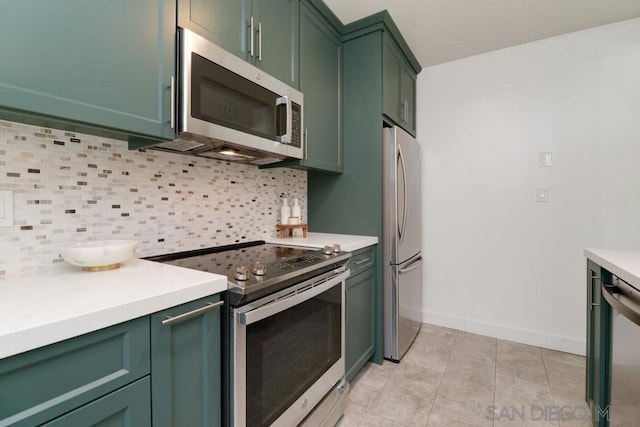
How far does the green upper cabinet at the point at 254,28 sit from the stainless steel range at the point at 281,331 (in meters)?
0.95

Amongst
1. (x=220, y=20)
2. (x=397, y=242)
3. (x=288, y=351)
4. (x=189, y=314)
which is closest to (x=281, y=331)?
(x=288, y=351)

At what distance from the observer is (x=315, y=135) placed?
6.35 feet

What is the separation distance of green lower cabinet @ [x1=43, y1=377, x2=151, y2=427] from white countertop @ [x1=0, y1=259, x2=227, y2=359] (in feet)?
0.57

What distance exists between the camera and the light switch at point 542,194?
239cm

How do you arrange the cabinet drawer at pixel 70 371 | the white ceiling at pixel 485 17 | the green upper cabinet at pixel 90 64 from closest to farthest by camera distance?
the cabinet drawer at pixel 70 371, the green upper cabinet at pixel 90 64, the white ceiling at pixel 485 17

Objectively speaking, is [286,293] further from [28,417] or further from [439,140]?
[439,140]

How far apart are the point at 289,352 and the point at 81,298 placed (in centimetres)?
76

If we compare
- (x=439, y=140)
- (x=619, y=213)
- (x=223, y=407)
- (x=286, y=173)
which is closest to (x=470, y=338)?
(x=619, y=213)

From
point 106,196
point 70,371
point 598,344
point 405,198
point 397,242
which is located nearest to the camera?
point 70,371

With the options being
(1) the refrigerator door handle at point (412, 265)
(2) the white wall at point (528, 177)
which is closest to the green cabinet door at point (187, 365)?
(1) the refrigerator door handle at point (412, 265)

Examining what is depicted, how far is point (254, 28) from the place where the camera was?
4.68 feet

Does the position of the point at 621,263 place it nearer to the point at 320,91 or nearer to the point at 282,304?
the point at 282,304

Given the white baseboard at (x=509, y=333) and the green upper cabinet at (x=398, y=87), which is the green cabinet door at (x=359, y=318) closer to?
the white baseboard at (x=509, y=333)

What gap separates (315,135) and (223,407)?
1.51 m
